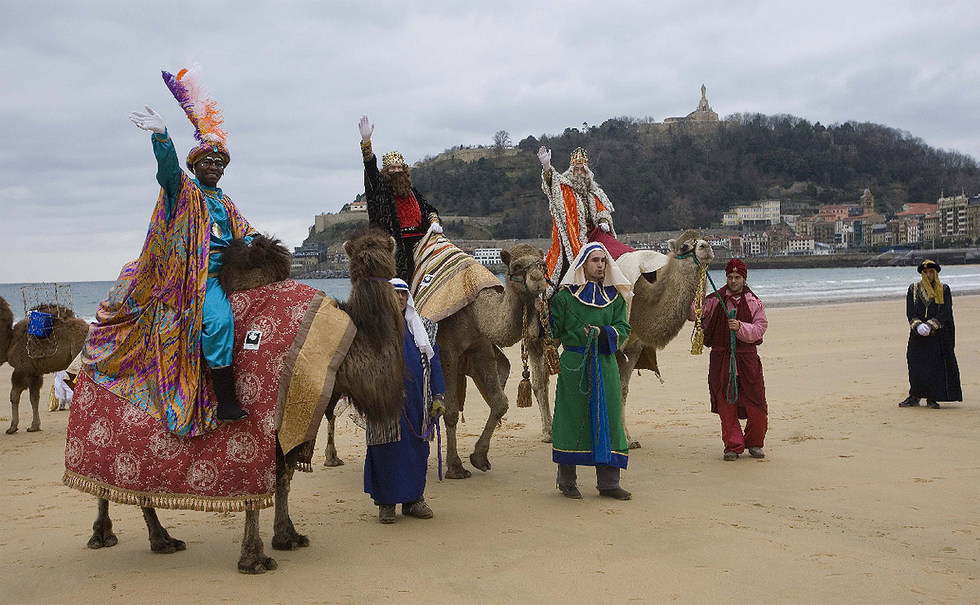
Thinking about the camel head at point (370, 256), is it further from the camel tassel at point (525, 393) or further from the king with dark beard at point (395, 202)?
the king with dark beard at point (395, 202)

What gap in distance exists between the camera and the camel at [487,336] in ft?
22.4

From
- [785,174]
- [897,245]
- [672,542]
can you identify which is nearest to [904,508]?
[672,542]

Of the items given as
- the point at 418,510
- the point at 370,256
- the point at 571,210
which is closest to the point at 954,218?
the point at 571,210

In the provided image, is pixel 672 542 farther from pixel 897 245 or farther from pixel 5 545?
pixel 897 245

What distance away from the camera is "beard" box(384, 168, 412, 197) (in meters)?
7.82

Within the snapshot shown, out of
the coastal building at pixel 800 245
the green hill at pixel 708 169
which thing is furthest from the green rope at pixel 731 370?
the coastal building at pixel 800 245

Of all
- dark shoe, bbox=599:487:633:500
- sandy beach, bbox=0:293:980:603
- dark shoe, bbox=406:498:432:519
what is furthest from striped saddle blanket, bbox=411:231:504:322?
dark shoe, bbox=599:487:633:500

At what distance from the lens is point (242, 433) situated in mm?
4578

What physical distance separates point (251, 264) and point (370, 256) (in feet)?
2.31

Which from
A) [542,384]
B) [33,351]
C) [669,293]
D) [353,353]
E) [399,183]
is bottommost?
[542,384]

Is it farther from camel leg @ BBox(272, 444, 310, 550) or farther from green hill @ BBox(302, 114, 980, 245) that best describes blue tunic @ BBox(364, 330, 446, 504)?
green hill @ BBox(302, 114, 980, 245)

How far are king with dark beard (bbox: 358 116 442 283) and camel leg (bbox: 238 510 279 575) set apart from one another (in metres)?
3.46

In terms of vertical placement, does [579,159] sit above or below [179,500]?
above

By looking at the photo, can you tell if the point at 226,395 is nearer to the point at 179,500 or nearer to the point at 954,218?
the point at 179,500
